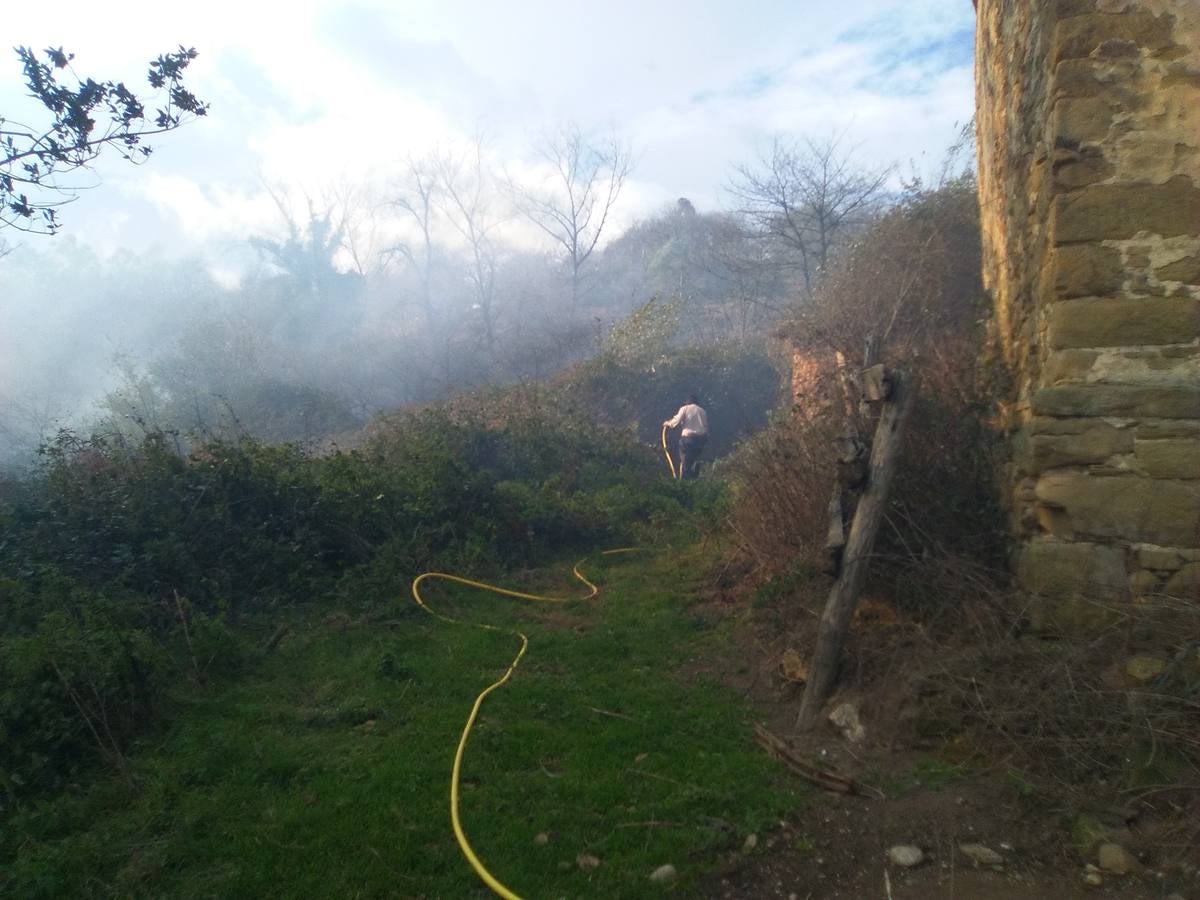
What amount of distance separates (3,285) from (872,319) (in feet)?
71.8

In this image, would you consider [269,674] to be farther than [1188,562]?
Yes

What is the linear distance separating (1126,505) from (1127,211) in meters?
1.65

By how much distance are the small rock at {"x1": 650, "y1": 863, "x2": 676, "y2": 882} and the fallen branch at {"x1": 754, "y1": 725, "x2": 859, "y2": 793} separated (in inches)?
40.9

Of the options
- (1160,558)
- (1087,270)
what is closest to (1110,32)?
(1087,270)

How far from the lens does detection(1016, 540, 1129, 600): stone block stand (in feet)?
16.3

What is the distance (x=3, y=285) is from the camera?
22.3m

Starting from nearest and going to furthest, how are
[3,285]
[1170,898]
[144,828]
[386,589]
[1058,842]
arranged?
[1170,898] < [1058,842] < [144,828] < [386,589] < [3,285]

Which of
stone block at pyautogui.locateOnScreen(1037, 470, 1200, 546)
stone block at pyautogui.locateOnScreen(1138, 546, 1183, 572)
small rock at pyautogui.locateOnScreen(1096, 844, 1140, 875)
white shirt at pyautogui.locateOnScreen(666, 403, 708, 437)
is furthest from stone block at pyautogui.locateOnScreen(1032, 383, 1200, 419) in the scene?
white shirt at pyautogui.locateOnScreen(666, 403, 708, 437)

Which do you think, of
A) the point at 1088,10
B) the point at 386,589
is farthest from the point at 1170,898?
the point at 386,589

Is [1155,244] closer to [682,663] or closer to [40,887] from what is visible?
[682,663]

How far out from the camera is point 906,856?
3744 millimetres

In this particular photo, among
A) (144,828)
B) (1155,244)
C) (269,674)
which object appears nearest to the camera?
(144,828)

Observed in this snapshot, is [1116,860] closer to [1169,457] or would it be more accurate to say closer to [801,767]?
[801,767]

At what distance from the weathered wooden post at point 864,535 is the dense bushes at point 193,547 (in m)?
3.75
